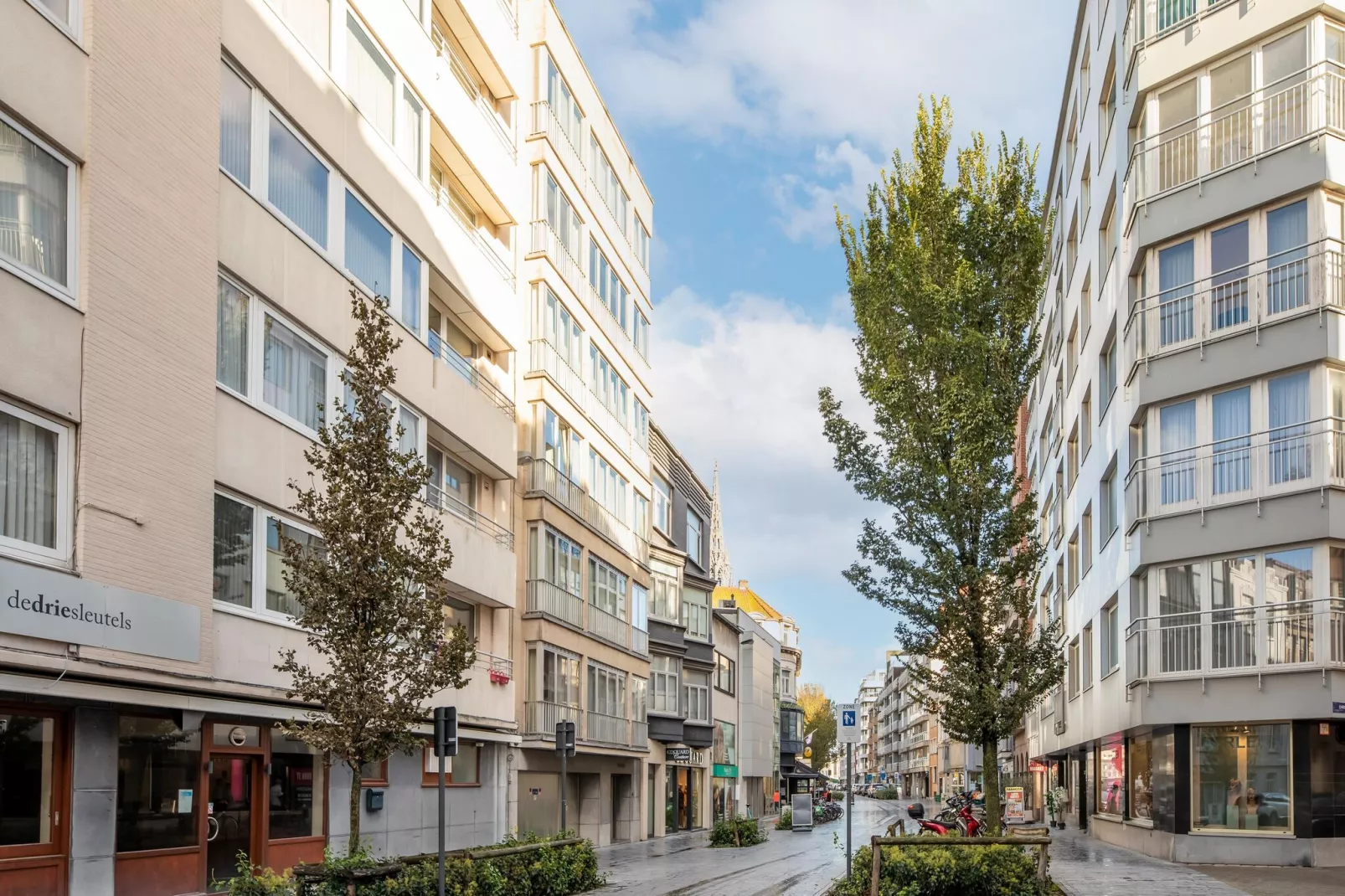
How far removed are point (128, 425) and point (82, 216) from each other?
245 cm

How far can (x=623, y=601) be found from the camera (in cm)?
4100

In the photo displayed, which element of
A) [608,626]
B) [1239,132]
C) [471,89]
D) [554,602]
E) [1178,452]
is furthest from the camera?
[608,626]

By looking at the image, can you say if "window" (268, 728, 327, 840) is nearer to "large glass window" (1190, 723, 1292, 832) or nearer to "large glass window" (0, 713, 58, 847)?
"large glass window" (0, 713, 58, 847)

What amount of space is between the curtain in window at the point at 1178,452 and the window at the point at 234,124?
705 inches

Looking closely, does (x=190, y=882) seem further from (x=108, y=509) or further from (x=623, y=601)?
(x=623, y=601)

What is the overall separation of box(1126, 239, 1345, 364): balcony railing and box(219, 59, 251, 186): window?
1764 cm

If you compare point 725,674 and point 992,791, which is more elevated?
point 992,791

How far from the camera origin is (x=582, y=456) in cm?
3725

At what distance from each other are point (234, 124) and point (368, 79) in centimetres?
536

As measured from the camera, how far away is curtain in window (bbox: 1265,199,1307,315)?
23844 mm

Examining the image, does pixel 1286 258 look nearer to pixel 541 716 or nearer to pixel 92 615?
pixel 541 716

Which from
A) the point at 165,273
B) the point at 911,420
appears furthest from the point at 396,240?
the point at 911,420

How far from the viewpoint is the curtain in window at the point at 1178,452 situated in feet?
83.9

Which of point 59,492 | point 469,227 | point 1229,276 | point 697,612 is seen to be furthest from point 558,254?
point 697,612
